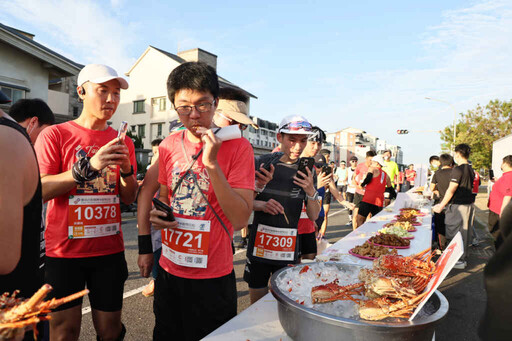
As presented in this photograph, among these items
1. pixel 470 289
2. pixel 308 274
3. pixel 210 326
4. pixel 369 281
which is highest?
pixel 369 281

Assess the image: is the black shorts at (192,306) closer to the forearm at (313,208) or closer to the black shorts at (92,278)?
the black shorts at (92,278)

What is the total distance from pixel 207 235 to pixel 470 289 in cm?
530

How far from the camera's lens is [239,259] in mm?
6234

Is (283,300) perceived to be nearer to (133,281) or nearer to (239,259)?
(133,281)

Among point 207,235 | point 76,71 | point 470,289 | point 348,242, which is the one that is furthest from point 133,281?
point 76,71

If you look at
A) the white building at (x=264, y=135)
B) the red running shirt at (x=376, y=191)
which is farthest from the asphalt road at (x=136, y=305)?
the white building at (x=264, y=135)

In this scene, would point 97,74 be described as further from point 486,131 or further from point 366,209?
point 486,131

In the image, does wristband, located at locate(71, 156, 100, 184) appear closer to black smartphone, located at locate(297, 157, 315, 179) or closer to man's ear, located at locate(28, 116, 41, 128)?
black smartphone, located at locate(297, 157, 315, 179)

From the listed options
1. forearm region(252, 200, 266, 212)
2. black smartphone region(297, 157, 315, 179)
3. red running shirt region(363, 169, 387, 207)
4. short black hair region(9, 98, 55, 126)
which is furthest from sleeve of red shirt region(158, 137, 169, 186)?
red running shirt region(363, 169, 387, 207)

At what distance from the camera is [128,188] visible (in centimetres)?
242

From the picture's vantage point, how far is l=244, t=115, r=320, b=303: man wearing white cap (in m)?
2.79

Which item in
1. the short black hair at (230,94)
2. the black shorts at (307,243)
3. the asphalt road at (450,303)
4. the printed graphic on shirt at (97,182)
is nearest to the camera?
the printed graphic on shirt at (97,182)

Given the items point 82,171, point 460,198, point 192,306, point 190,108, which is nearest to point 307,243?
point 192,306

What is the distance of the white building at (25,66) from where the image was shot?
38.1ft
